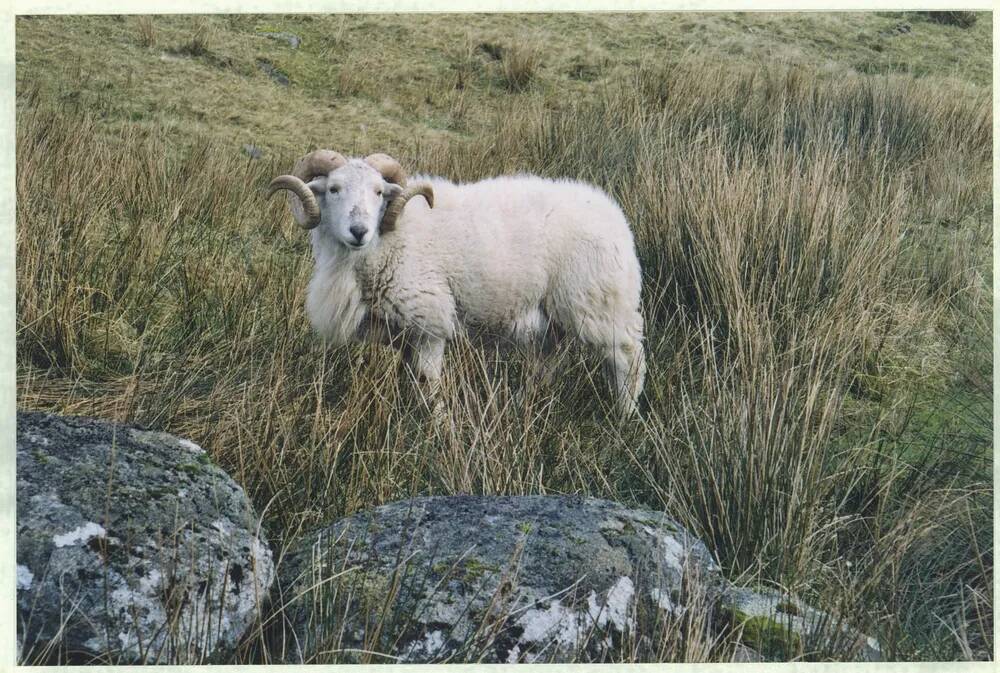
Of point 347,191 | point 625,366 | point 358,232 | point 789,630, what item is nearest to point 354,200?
point 347,191

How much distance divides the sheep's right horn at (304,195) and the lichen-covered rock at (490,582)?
1.89m

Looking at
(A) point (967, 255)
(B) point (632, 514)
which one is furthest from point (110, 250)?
(A) point (967, 255)

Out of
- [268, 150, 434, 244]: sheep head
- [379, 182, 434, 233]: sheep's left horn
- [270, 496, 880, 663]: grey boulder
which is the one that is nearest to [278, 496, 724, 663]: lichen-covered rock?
[270, 496, 880, 663]: grey boulder

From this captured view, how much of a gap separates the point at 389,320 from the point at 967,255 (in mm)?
2928

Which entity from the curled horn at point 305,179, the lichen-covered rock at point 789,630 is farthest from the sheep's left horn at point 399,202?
the lichen-covered rock at point 789,630

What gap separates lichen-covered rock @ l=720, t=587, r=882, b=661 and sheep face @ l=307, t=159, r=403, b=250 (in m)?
2.04

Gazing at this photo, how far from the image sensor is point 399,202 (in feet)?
13.3

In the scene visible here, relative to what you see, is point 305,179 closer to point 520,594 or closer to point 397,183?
point 397,183

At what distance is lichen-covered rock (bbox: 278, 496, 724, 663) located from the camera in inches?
82.6

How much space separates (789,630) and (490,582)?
676 mm

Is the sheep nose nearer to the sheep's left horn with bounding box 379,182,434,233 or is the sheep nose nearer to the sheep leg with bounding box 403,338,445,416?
the sheep's left horn with bounding box 379,182,434,233

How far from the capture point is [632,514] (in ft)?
8.00

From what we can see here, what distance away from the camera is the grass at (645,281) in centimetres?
293

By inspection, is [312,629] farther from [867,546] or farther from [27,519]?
[867,546]
